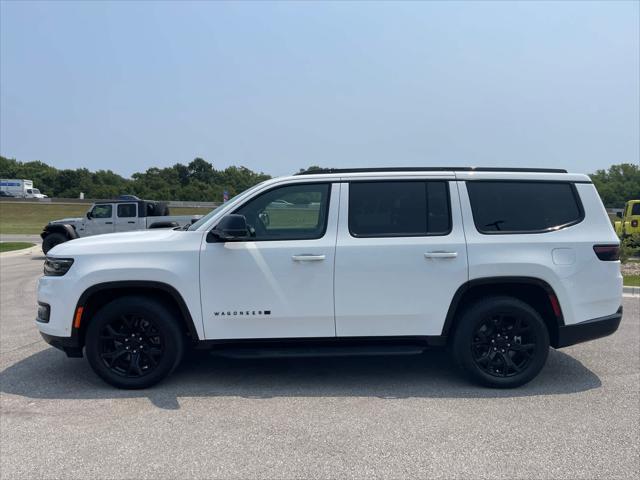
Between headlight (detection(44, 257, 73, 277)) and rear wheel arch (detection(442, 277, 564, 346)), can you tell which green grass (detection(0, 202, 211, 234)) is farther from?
rear wheel arch (detection(442, 277, 564, 346))

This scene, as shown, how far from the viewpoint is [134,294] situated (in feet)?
14.6

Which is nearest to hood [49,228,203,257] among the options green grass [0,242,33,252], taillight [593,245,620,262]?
taillight [593,245,620,262]

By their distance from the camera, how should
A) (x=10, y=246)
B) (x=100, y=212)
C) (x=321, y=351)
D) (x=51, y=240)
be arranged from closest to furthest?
1. (x=321, y=351)
2. (x=51, y=240)
3. (x=100, y=212)
4. (x=10, y=246)

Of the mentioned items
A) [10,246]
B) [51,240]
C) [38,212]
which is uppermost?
[38,212]

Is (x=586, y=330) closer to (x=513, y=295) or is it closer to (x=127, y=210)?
(x=513, y=295)

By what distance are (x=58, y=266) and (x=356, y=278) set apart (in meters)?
2.70

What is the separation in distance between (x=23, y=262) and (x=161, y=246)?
13260mm

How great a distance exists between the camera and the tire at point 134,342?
4.35 meters

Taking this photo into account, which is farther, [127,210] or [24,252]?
[24,252]

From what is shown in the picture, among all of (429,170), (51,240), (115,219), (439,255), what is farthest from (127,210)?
(439,255)

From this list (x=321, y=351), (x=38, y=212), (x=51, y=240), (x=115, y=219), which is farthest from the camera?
(x=38, y=212)

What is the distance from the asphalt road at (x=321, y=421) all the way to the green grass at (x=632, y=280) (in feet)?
17.2

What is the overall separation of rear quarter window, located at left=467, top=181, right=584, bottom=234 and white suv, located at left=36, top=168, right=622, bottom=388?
0.04 ft

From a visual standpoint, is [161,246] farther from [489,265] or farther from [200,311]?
[489,265]
